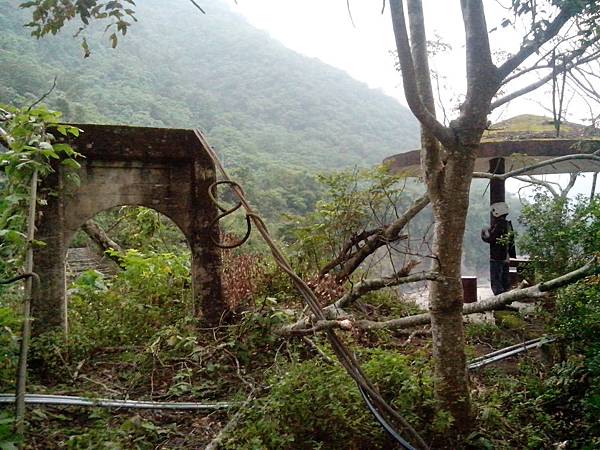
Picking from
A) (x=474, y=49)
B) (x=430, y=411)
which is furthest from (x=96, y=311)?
(x=474, y=49)

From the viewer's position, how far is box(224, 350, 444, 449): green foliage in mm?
3182

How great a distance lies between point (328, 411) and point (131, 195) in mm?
3688

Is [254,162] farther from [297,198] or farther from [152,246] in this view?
[152,246]

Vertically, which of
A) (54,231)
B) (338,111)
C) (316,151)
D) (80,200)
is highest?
(338,111)

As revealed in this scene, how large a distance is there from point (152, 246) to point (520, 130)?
26.4 feet

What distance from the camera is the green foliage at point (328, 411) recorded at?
3.18 metres

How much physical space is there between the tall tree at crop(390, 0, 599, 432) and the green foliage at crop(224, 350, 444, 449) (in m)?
0.22

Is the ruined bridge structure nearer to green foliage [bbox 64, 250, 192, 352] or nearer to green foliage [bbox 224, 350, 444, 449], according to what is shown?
green foliage [bbox 64, 250, 192, 352]

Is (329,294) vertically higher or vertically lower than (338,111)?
lower

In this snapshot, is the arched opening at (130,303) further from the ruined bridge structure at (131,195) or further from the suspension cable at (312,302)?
the suspension cable at (312,302)

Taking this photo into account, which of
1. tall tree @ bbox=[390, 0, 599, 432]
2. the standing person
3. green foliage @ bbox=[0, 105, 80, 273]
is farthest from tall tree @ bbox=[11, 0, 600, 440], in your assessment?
the standing person

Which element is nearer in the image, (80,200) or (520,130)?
(80,200)

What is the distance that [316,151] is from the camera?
32.4 metres

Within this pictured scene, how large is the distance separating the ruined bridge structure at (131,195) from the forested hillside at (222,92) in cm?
1309
